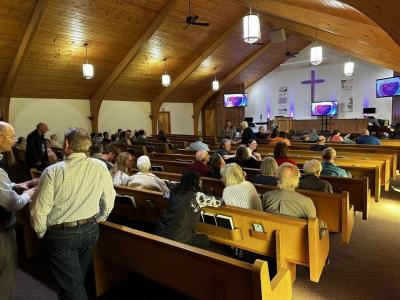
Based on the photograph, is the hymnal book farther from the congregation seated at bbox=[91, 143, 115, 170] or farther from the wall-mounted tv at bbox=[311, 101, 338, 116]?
the wall-mounted tv at bbox=[311, 101, 338, 116]

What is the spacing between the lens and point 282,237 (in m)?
2.28

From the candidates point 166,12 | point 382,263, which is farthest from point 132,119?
point 382,263

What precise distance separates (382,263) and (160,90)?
33.9 feet

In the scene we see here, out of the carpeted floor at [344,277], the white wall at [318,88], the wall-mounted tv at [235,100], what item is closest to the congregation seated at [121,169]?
the carpeted floor at [344,277]

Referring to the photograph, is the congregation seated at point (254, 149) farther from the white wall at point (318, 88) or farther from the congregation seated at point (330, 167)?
the white wall at point (318, 88)

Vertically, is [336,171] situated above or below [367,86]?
below

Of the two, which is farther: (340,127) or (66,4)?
(340,127)

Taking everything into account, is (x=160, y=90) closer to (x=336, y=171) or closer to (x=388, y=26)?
(x=336, y=171)

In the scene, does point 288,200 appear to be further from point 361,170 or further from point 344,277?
point 361,170

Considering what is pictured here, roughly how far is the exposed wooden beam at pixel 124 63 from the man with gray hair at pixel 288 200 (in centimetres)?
631

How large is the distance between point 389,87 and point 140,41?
765 centimetres

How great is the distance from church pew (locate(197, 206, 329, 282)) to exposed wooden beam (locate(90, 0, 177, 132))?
21.5 feet

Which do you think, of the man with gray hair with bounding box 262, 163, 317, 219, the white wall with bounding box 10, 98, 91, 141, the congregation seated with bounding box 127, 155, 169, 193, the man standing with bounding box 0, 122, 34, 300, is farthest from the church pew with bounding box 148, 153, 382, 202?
the white wall with bounding box 10, 98, 91, 141

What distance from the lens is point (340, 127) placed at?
1234cm
